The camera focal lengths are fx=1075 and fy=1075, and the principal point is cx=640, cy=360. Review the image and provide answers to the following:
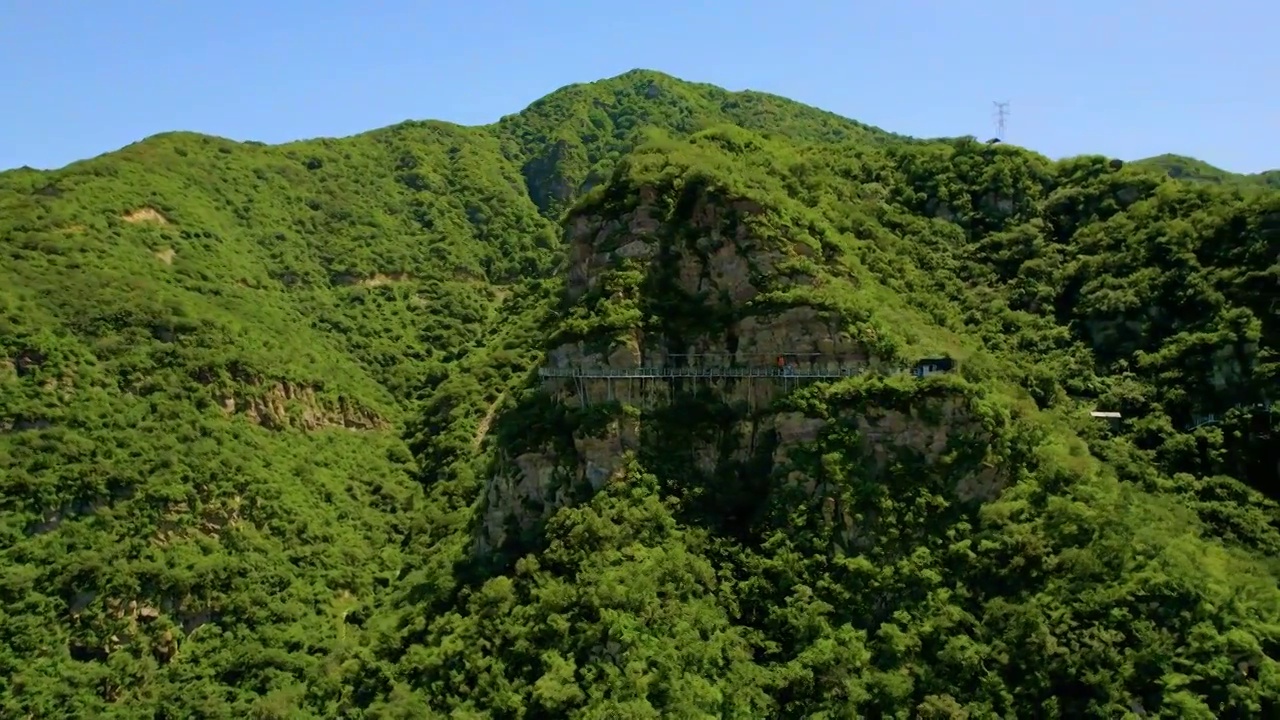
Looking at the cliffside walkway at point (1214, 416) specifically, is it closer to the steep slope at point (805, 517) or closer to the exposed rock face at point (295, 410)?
the steep slope at point (805, 517)

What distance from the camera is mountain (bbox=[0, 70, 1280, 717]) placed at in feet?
172

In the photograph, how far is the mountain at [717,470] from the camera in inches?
2061

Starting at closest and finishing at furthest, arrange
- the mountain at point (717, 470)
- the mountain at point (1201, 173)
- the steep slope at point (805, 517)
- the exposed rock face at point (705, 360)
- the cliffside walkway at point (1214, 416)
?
1. the steep slope at point (805, 517)
2. the mountain at point (717, 470)
3. the exposed rock face at point (705, 360)
4. the cliffside walkway at point (1214, 416)
5. the mountain at point (1201, 173)

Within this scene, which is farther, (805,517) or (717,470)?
(717,470)

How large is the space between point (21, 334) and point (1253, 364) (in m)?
77.3

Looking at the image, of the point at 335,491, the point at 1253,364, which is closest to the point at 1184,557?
the point at 1253,364

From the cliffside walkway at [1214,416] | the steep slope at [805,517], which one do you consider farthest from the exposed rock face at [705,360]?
the cliffside walkway at [1214,416]

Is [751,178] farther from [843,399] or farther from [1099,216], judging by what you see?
[1099,216]

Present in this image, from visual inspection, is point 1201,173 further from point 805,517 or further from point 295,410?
point 295,410

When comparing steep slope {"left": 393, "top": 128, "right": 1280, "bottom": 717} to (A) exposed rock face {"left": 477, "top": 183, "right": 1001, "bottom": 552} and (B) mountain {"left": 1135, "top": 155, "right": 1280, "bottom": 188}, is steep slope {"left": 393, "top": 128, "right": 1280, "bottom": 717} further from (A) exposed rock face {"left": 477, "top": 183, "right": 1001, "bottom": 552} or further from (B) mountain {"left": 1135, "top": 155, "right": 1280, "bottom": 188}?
(B) mountain {"left": 1135, "top": 155, "right": 1280, "bottom": 188}

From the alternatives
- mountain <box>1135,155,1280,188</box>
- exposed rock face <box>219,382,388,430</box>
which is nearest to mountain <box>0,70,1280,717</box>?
exposed rock face <box>219,382,388,430</box>

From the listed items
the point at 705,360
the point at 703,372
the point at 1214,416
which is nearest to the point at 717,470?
the point at 703,372

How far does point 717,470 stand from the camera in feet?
201

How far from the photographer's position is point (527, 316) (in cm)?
9681
